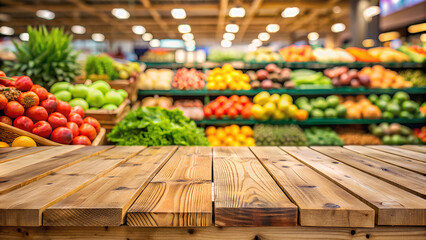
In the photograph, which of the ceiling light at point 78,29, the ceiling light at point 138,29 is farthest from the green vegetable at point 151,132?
the ceiling light at point 78,29

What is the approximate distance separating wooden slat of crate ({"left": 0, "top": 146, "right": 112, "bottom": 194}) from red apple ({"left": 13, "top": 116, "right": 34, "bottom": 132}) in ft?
1.91

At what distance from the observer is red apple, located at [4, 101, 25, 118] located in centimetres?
188

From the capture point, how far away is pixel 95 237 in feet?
2.68

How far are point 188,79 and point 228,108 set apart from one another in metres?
0.80

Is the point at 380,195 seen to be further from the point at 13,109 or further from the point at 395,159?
the point at 13,109

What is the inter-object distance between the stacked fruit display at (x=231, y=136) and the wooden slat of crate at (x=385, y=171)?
2442mm

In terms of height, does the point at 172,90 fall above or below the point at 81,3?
below

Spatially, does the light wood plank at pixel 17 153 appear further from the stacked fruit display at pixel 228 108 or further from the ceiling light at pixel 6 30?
the ceiling light at pixel 6 30

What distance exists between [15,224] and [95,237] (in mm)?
207

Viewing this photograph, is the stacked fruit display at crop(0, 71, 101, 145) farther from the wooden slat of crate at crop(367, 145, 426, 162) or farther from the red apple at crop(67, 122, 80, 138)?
the wooden slat of crate at crop(367, 145, 426, 162)

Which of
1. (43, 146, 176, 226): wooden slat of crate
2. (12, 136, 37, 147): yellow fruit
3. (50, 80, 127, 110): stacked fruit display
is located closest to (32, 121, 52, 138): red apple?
(12, 136, 37, 147): yellow fruit

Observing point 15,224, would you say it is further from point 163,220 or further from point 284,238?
point 284,238

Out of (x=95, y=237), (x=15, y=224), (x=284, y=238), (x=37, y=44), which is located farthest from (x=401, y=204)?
(x=37, y=44)

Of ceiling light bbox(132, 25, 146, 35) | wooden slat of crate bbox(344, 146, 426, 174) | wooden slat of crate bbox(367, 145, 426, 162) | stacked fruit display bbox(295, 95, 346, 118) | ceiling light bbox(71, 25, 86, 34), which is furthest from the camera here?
ceiling light bbox(71, 25, 86, 34)
